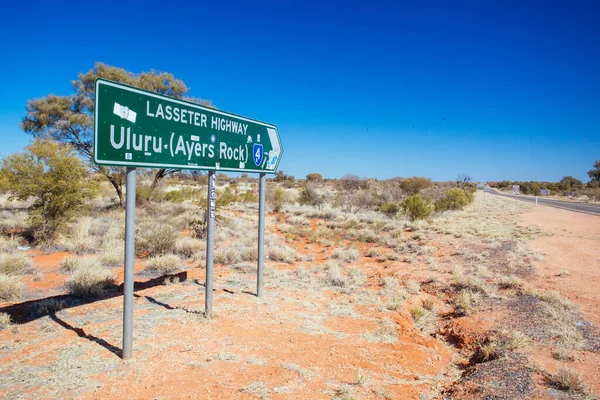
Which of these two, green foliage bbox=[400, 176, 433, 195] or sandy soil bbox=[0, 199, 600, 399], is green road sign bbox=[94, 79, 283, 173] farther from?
green foliage bbox=[400, 176, 433, 195]

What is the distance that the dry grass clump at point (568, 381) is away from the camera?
3.61m

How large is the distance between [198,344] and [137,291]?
2787 millimetres

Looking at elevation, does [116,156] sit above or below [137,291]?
above

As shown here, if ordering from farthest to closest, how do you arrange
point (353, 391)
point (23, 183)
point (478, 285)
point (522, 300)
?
1. point (23, 183)
2. point (478, 285)
3. point (522, 300)
4. point (353, 391)

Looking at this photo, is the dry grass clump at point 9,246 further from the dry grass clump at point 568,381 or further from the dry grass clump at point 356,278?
the dry grass clump at point 568,381

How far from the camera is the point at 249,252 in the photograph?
992 cm

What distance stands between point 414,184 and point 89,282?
146ft

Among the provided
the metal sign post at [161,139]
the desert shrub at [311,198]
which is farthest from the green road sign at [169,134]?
the desert shrub at [311,198]

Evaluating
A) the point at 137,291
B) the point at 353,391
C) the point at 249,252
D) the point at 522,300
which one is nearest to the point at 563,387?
the point at 353,391

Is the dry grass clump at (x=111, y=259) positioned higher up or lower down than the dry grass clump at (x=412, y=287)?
higher up

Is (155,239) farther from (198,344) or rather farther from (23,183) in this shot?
(198,344)

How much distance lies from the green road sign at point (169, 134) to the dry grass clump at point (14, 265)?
5.45 m

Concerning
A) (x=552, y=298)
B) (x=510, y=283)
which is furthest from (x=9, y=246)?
(x=552, y=298)

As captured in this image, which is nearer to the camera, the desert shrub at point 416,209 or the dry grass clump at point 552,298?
the dry grass clump at point 552,298
